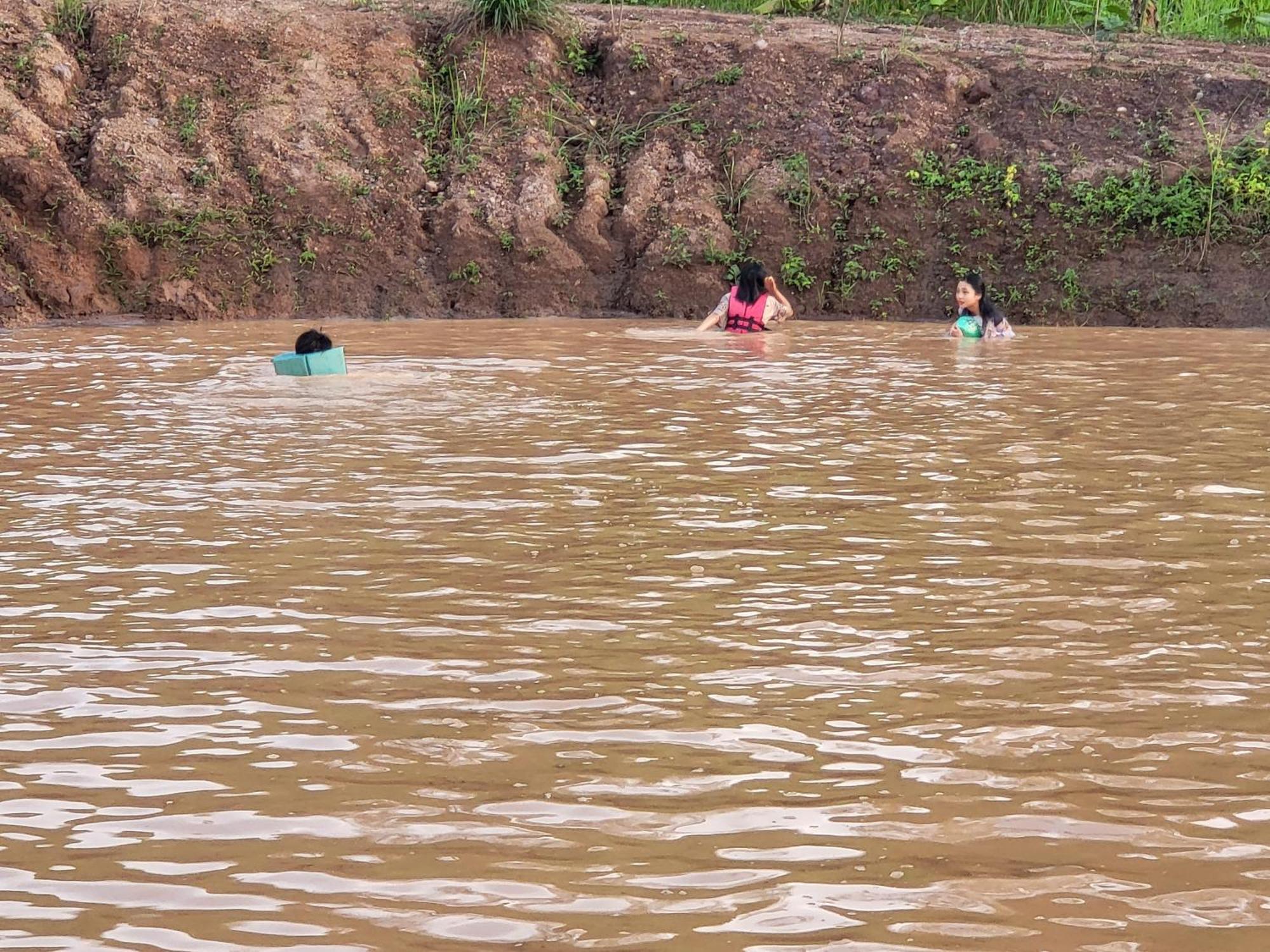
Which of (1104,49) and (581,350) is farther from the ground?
(1104,49)

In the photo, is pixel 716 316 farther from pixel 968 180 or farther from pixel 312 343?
pixel 312 343

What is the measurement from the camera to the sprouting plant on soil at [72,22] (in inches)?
854

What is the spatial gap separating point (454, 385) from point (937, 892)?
9404 millimetres

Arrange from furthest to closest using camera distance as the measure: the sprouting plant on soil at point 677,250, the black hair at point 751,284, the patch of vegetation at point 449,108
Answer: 1. the patch of vegetation at point 449,108
2. the sprouting plant on soil at point 677,250
3. the black hair at point 751,284

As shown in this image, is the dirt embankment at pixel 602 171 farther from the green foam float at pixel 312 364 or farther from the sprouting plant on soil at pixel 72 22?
the green foam float at pixel 312 364

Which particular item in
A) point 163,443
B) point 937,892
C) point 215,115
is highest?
point 215,115

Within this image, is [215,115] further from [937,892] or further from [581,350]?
[937,892]

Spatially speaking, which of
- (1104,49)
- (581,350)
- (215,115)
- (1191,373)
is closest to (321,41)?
(215,115)

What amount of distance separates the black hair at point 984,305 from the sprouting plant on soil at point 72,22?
41.9ft

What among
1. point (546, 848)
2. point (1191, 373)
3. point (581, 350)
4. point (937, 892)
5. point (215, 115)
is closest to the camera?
point (937, 892)

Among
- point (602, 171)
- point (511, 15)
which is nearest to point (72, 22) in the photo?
point (511, 15)

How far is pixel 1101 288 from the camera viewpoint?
63.7 feet

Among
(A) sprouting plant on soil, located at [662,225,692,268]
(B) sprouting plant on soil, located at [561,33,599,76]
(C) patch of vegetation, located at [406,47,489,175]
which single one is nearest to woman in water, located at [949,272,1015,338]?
(A) sprouting plant on soil, located at [662,225,692,268]

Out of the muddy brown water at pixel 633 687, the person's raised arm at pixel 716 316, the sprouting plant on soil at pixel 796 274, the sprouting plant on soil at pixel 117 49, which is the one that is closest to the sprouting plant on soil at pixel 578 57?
the sprouting plant on soil at pixel 796 274
